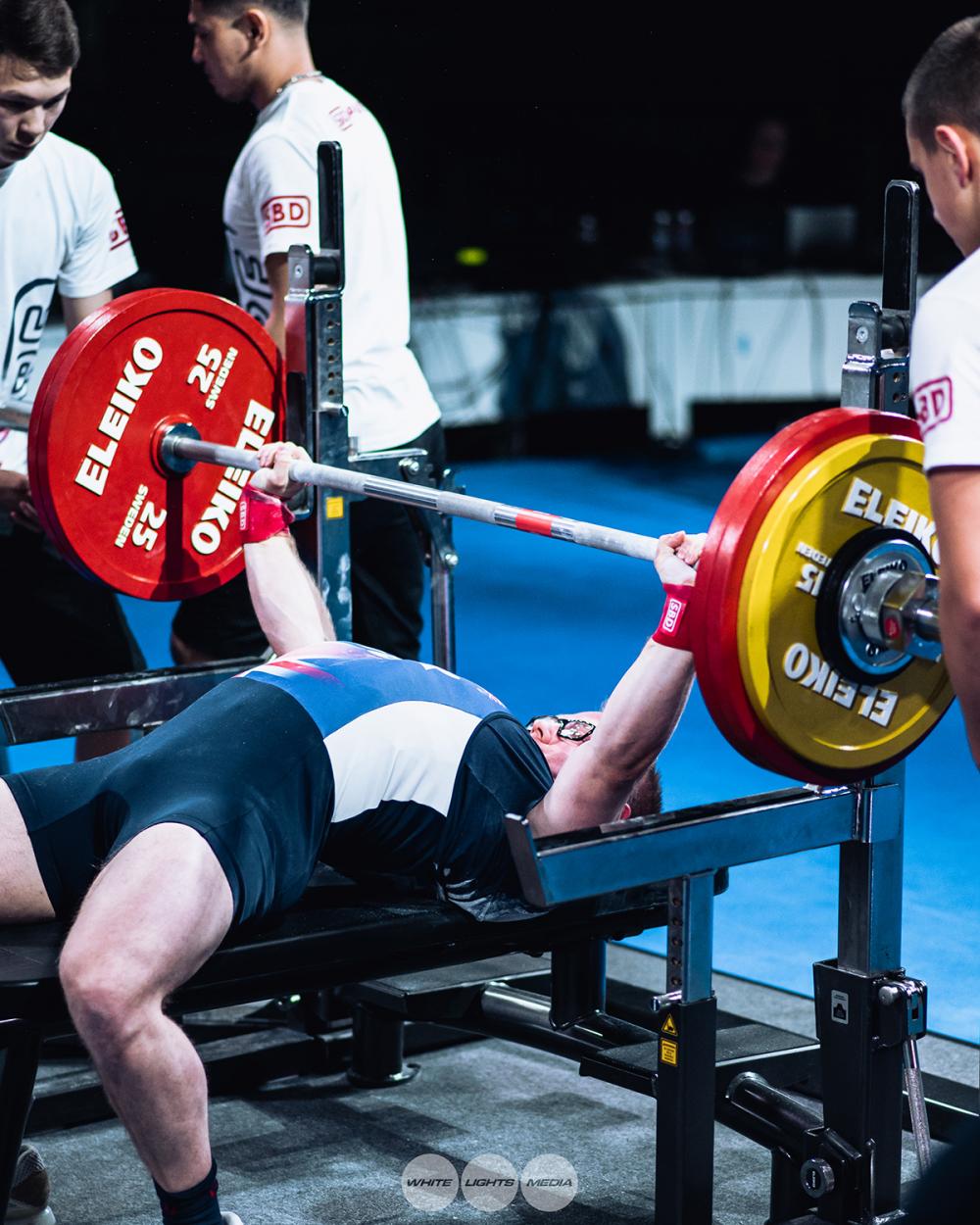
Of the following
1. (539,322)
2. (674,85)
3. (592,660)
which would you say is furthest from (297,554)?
(674,85)

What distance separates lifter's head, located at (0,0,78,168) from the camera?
3125mm

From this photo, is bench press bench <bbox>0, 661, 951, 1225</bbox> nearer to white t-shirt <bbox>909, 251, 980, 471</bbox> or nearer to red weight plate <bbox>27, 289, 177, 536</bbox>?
white t-shirt <bbox>909, 251, 980, 471</bbox>

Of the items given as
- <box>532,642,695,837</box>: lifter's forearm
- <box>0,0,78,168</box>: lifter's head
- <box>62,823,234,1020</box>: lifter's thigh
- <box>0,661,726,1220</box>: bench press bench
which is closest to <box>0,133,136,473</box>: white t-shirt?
<box>0,0,78,168</box>: lifter's head

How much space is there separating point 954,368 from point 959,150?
0.24 metres

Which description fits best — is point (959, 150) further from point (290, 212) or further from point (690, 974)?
point (290, 212)

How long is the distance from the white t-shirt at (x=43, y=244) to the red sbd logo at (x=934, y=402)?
2.05 m

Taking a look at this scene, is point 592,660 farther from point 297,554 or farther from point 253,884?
point 253,884

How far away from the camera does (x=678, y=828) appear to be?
212cm

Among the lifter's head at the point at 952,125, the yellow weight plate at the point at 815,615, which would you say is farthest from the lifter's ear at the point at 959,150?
the yellow weight plate at the point at 815,615

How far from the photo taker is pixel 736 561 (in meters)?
1.98

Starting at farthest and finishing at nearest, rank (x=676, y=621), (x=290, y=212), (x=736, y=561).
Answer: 1. (x=290, y=212)
2. (x=676, y=621)
3. (x=736, y=561)

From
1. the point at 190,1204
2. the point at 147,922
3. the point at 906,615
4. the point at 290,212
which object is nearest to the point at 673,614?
the point at 906,615

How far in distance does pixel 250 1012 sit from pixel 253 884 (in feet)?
4.07

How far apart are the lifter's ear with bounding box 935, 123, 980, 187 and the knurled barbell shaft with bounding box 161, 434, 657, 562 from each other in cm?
55
